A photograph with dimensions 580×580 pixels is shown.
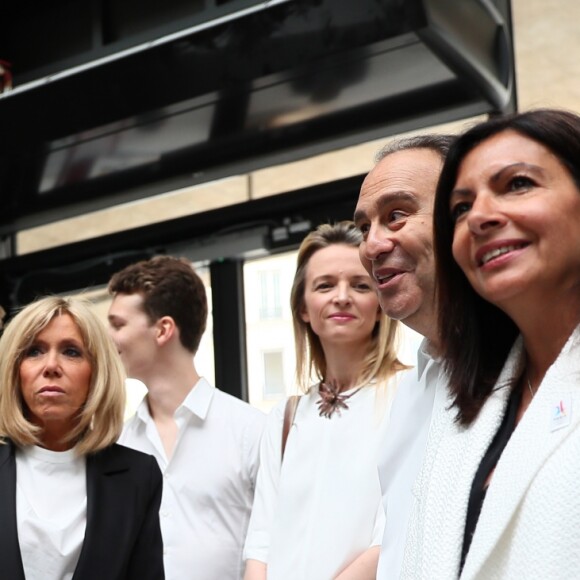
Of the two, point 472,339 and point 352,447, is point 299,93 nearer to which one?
point 352,447

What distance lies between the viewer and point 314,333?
265cm

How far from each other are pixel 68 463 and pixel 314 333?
0.71 m

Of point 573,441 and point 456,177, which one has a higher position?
point 456,177

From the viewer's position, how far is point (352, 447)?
7.84ft

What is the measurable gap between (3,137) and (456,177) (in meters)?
2.49

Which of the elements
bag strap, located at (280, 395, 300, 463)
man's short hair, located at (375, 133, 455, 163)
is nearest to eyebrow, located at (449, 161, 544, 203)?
man's short hair, located at (375, 133, 455, 163)

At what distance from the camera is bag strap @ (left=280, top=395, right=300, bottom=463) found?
2.57 metres

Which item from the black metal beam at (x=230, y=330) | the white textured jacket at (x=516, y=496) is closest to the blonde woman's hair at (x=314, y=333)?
the black metal beam at (x=230, y=330)

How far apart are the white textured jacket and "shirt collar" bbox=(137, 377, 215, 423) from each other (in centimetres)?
180

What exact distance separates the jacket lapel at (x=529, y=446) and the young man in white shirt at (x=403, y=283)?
42cm

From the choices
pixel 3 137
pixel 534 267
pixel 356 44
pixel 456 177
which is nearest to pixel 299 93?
pixel 356 44

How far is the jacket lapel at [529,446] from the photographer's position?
1.08 meters

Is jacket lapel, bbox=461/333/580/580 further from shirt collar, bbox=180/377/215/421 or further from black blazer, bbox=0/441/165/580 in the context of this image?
shirt collar, bbox=180/377/215/421

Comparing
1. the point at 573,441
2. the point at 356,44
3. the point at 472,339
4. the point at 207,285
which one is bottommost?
the point at 573,441
